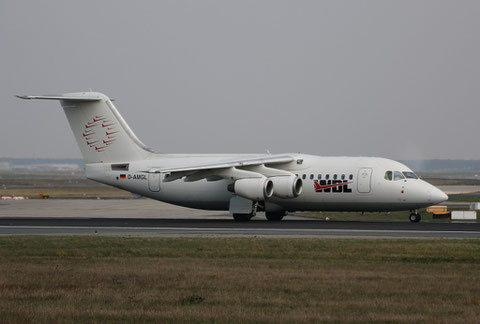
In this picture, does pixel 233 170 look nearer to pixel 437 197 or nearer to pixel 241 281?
pixel 437 197

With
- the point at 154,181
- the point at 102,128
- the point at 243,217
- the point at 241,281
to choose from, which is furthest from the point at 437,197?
the point at 241,281

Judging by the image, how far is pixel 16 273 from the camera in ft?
56.7

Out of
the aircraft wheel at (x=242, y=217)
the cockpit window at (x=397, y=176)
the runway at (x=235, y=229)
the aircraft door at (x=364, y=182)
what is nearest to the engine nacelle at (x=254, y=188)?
the aircraft wheel at (x=242, y=217)

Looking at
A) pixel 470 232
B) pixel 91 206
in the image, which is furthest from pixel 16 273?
pixel 91 206

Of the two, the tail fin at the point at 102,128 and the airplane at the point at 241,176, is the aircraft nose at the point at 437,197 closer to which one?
the airplane at the point at 241,176

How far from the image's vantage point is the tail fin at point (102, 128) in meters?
41.2

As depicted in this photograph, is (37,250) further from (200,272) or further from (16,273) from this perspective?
(200,272)

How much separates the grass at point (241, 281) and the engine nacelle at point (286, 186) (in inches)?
481

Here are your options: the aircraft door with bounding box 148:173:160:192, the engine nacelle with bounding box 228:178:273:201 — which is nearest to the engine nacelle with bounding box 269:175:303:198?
the engine nacelle with bounding box 228:178:273:201

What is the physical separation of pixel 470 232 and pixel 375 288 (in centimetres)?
1550

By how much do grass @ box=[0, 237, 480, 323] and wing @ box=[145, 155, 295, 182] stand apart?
515 inches

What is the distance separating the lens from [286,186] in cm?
3688

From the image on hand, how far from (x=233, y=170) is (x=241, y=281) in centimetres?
2222

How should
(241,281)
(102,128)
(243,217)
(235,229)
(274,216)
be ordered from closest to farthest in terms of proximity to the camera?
(241,281) < (235,229) < (243,217) < (274,216) < (102,128)
